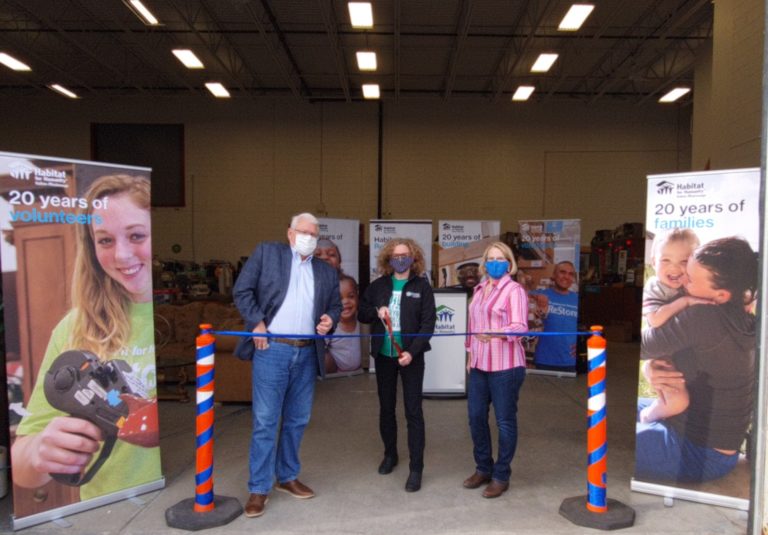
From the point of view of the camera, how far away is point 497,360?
3.78 meters

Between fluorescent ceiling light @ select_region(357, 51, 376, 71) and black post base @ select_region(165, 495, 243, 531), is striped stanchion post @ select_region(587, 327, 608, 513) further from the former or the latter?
fluorescent ceiling light @ select_region(357, 51, 376, 71)

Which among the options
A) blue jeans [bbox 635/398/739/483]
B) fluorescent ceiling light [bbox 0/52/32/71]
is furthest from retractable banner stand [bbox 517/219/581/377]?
fluorescent ceiling light [bbox 0/52/32/71]

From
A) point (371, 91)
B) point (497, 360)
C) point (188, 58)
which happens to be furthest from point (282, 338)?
point (371, 91)

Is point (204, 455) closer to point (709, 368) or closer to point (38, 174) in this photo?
point (38, 174)

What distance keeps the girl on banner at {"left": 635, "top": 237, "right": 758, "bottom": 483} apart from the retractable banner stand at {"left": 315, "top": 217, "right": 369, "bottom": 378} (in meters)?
4.59

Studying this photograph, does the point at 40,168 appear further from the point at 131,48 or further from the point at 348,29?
the point at 131,48

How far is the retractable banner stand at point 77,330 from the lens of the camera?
130 inches

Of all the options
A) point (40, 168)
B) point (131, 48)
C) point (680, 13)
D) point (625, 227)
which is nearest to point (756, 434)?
point (40, 168)

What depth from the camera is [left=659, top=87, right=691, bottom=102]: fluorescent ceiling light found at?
14.5 metres

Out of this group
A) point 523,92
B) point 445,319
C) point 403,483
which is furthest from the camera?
point 523,92

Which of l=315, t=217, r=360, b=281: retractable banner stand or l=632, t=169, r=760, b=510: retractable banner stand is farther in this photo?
l=315, t=217, r=360, b=281: retractable banner stand

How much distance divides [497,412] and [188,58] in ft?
36.9

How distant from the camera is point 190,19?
11.0 metres

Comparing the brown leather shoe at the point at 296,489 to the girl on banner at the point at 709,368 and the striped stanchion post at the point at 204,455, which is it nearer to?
the striped stanchion post at the point at 204,455
